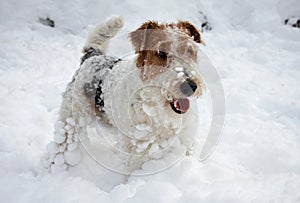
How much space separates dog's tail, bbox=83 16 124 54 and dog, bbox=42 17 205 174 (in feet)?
0.04

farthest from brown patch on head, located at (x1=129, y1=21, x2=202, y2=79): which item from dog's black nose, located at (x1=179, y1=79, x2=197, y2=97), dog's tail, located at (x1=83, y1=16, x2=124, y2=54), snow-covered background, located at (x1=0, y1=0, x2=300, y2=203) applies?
snow-covered background, located at (x1=0, y1=0, x2=300, y2=203)

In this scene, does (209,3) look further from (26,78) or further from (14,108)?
(14,108)

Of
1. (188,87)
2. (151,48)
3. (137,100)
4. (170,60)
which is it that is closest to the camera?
(188,87)

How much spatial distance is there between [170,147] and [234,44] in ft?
13.4

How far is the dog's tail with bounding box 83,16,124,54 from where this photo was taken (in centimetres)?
342

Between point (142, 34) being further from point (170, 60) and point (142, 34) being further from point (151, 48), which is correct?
point (170, 60)

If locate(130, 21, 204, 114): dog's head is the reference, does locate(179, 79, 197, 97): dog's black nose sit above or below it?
below

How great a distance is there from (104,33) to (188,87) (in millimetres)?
1570

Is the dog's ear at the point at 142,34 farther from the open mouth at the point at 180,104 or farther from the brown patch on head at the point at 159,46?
the open mouth at the point at 180,104

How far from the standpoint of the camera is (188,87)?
8.13ft

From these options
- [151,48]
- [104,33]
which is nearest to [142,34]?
[151,48]

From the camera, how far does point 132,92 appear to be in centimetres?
288

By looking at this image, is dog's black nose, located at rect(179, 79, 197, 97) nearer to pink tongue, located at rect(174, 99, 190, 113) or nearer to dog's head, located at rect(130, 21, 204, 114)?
dog's head, located at rect(130, 21, 204, 114)

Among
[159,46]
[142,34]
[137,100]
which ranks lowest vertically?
[137,100]
